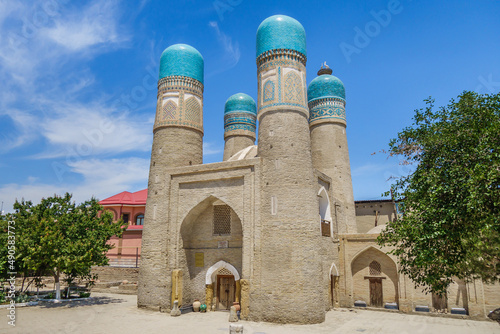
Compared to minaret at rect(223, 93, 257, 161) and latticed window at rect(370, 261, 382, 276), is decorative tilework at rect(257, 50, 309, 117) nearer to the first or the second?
latticed window at rect(370, 261, 382, 276)

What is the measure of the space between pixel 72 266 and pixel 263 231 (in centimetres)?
992

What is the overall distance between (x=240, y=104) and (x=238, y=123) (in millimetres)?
1650

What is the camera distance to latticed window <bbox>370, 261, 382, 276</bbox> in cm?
2075

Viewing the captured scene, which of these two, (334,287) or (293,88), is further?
(334,287)

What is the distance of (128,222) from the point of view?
107 feet

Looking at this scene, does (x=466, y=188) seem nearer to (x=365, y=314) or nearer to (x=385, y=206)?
(x=365, y=314)

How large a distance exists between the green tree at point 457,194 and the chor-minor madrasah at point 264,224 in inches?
223

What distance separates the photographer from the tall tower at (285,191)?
51.5 ft

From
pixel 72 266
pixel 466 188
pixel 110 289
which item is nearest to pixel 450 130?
pixel 466 188

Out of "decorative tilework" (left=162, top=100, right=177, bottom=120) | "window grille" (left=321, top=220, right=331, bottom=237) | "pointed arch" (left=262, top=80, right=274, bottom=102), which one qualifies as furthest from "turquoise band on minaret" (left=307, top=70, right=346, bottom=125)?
"decorative tilework" (left=162, top=100, right=177, bottom=120)

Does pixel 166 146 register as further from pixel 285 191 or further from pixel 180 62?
pixel 285 191

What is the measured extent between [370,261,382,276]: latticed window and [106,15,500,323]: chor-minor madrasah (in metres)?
0.06

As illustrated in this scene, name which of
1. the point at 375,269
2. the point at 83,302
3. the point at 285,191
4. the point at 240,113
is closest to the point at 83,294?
the point at 83,302

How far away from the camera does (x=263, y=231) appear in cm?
1672
